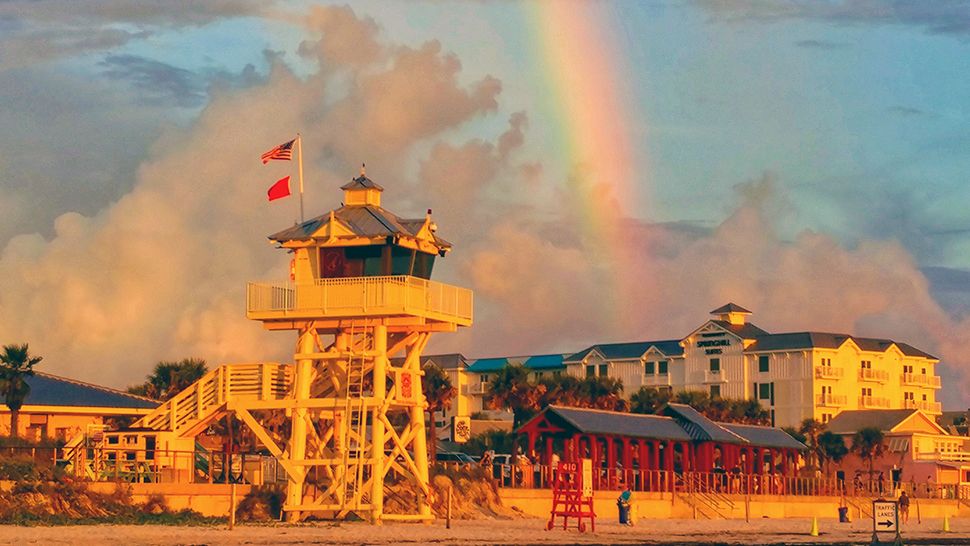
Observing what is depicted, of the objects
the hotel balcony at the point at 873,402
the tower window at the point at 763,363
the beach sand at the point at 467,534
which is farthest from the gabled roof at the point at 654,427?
the hotel balcony at the point at 873,402

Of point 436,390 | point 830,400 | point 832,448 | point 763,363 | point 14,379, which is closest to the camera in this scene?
point 14,379

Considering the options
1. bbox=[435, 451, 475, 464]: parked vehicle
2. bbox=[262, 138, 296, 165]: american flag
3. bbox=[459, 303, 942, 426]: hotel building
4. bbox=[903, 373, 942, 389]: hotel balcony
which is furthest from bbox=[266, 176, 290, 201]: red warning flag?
bbox=[903, 373, 942, 389]: hotel balcony

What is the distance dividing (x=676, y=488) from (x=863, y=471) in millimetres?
56107

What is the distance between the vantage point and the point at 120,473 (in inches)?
2221

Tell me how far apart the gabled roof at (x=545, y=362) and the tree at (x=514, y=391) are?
61020 millimetres

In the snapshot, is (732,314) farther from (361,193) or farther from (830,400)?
(361,193)

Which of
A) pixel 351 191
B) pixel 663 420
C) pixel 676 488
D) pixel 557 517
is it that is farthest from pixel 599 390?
pixel 351 191

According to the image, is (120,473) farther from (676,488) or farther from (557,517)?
(676,488)

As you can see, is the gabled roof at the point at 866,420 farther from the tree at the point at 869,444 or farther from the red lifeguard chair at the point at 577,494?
the red lifeguard chair at the point at 577,494

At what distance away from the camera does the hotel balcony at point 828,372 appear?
484 ft

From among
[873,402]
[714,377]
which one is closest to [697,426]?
[714,377]

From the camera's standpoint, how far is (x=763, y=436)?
95562 mm

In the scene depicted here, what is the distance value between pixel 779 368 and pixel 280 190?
9856 centimetres

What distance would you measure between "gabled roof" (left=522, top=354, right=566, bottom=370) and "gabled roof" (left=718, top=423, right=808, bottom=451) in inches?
2623
